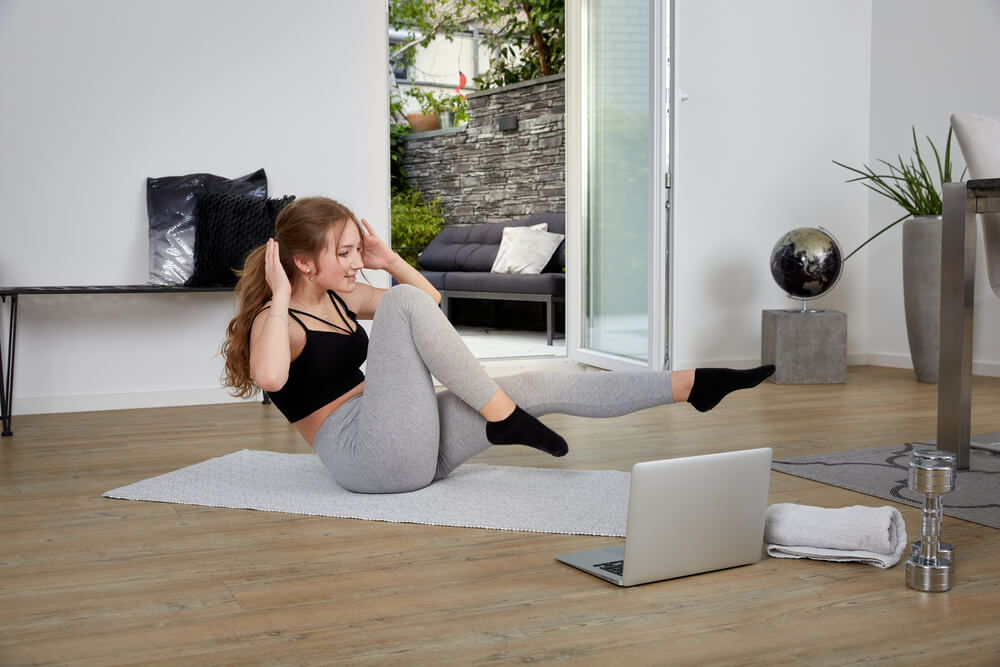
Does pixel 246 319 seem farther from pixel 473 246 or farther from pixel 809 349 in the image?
pixel 473 246

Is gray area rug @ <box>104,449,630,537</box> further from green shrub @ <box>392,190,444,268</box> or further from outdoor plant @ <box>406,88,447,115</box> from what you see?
outdoor plant @ <box>406,88,447,115</box>

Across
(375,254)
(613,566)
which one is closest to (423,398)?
(375,254)

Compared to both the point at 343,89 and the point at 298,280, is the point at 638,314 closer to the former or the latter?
the point at 343,89

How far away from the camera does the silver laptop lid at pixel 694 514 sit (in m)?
1.58

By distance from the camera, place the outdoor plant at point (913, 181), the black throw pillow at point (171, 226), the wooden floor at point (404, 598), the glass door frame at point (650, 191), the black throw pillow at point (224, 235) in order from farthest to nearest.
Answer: the outdoor plant at point (913, 181) < the glass door frame at point (650, 191) < the black throw pillow at point (171, 226) < the black throw pillow at point (224, 235) < the wooden floor at point (404, 598)

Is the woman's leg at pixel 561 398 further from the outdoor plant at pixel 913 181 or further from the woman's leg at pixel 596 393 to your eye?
the outdoor plant at pixel 913 181

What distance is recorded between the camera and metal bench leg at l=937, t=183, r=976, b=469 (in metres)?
2.55

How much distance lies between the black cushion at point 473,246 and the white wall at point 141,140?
264 centimetres

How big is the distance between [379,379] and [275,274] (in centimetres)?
33

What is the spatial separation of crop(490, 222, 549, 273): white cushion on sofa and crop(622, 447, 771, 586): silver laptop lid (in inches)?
197

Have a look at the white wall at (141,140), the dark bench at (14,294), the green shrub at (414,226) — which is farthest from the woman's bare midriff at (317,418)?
the green shrub at (414,226)

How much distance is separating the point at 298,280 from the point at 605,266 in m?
2.89

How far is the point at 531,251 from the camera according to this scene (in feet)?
21.7

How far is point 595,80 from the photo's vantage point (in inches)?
197
